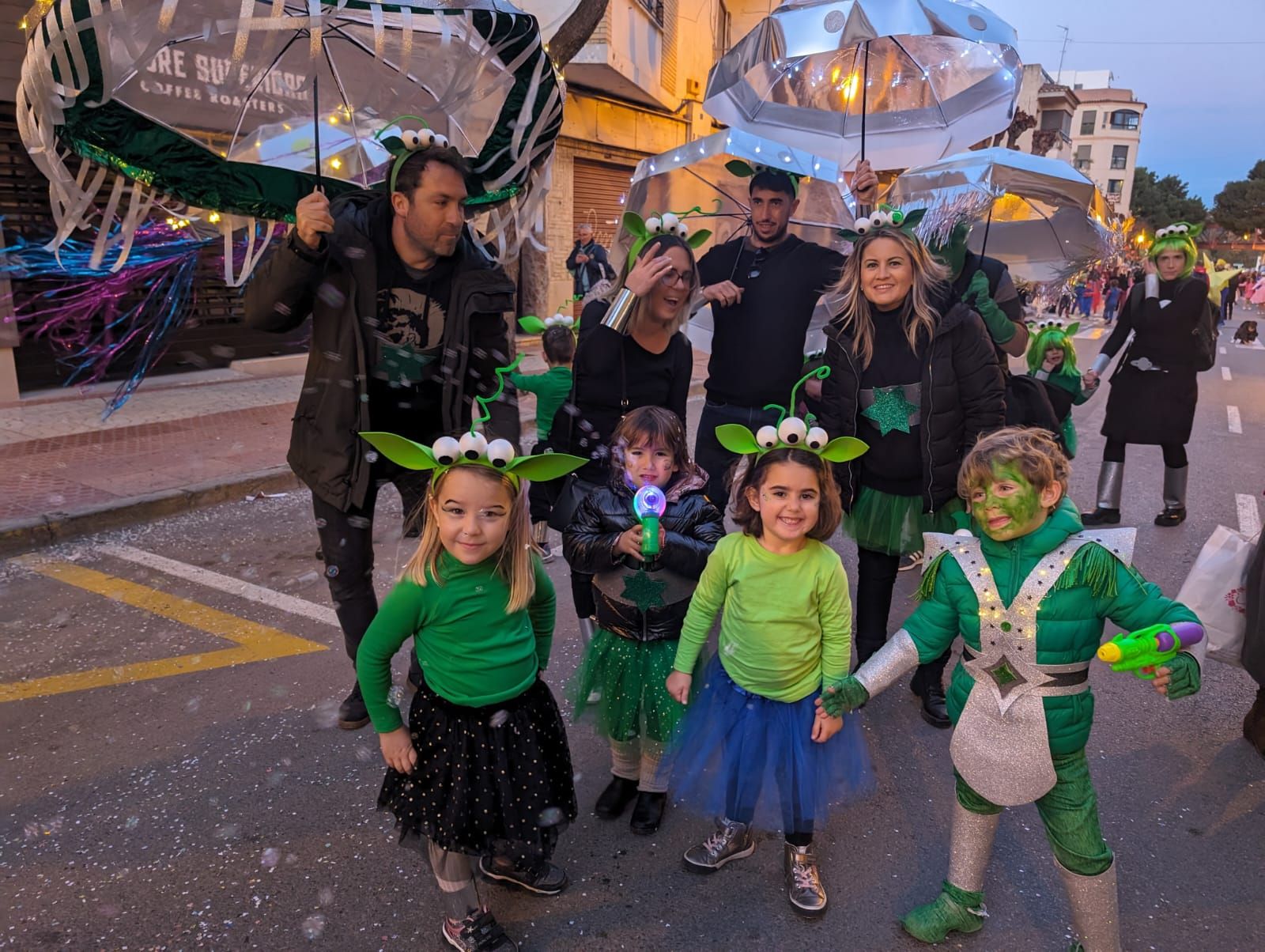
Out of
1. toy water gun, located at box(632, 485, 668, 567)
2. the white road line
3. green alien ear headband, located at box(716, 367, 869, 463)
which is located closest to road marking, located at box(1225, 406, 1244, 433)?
green alien ear headband, located at box(716, 367, 869, 463)

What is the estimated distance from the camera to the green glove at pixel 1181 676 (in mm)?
1754

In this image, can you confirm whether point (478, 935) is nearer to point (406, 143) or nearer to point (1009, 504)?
point (1009, 504)

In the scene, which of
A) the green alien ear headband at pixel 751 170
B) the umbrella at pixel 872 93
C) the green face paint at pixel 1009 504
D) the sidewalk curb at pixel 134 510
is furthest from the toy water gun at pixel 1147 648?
the sidewalk curb at pixel 134 510

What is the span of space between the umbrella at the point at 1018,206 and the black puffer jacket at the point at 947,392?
3.89 ft

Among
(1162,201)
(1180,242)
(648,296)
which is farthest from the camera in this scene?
(1162,201)

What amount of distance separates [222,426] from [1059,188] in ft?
22.4

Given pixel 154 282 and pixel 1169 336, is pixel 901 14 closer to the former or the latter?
pixel 1169 336

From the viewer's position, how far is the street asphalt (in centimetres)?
226

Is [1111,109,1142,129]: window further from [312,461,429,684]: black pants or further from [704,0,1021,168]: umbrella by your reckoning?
[312,461,429,684]: black pants

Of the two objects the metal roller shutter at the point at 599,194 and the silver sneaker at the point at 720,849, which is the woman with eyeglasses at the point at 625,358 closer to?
the silver sneaker at the point at 720,849

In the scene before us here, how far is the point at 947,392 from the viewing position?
117 inches

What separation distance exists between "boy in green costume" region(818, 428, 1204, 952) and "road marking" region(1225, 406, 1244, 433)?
365 inches

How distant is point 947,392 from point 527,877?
2.06m

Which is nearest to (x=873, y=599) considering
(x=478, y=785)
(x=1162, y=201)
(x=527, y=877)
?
(x=527, y=877)
